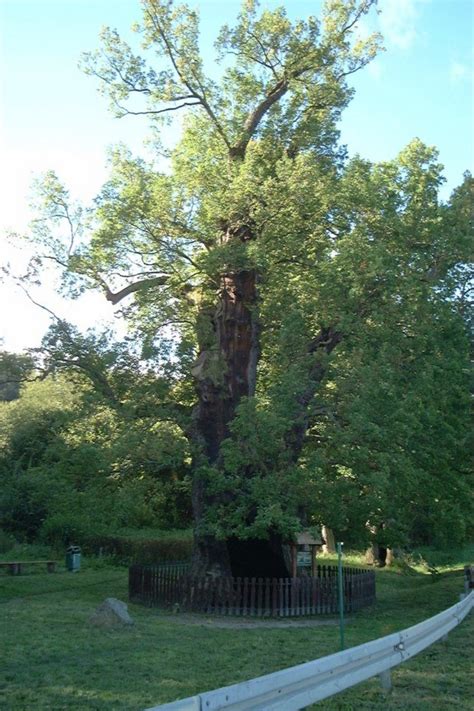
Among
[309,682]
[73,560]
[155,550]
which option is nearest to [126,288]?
[73,560]

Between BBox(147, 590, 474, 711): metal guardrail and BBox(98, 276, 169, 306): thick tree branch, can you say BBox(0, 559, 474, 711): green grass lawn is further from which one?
BBox(98, 276, 169, 306): thick tree branch

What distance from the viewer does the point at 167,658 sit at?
988 cm

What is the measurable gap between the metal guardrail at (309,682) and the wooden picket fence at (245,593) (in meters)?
9.30

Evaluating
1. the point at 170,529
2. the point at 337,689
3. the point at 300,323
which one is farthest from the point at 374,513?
the point at 170,529

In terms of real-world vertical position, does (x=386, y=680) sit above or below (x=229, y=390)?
below

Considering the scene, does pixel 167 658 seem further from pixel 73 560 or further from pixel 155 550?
pixel 155 550

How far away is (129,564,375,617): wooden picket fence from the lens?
17.3 m

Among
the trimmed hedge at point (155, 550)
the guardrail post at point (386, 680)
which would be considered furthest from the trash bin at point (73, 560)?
the guardrail post at point (386, 680)

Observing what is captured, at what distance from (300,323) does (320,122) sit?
24.1ft

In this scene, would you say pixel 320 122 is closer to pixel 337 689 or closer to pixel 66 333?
pixel 66 333

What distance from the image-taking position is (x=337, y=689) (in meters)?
6.01

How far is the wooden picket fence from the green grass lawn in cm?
87

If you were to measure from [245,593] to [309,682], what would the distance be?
1206 cm

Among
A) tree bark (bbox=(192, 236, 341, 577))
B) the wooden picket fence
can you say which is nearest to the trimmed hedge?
the wooden picket fence
